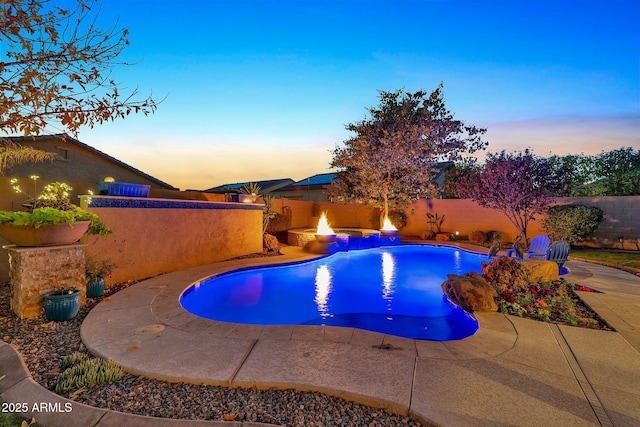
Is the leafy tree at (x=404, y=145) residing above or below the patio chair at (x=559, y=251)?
above

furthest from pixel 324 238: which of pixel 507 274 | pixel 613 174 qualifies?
pixel 613 174

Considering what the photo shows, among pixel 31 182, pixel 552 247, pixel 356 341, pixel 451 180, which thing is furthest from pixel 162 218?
pixel 451 180

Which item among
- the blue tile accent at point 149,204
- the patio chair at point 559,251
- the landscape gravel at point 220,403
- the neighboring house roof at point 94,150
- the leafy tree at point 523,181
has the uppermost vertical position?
the neighboring house roof at point 94,150

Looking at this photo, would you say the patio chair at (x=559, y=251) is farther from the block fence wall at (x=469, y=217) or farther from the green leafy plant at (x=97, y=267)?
the green leafy plant at (x=97, y=267)

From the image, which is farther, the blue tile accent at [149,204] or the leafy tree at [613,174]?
the leafy tree at [613,174]

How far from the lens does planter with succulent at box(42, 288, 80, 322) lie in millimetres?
4172

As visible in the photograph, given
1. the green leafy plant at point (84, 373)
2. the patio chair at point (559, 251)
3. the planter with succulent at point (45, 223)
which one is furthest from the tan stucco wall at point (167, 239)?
the patio chair at point (559, 251)

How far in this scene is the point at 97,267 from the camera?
5.93 metres

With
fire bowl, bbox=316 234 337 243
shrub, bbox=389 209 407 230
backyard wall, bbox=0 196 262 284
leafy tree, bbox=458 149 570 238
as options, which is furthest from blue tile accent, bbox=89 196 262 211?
leafy tree, bbox=458 149 570 238

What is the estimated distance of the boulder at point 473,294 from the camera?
15.8 ft

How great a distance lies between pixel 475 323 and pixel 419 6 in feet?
29.8

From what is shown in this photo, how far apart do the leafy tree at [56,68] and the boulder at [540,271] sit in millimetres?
6865

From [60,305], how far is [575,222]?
14.6 m

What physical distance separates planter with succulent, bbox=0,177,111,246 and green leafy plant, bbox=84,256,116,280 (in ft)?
3.32
